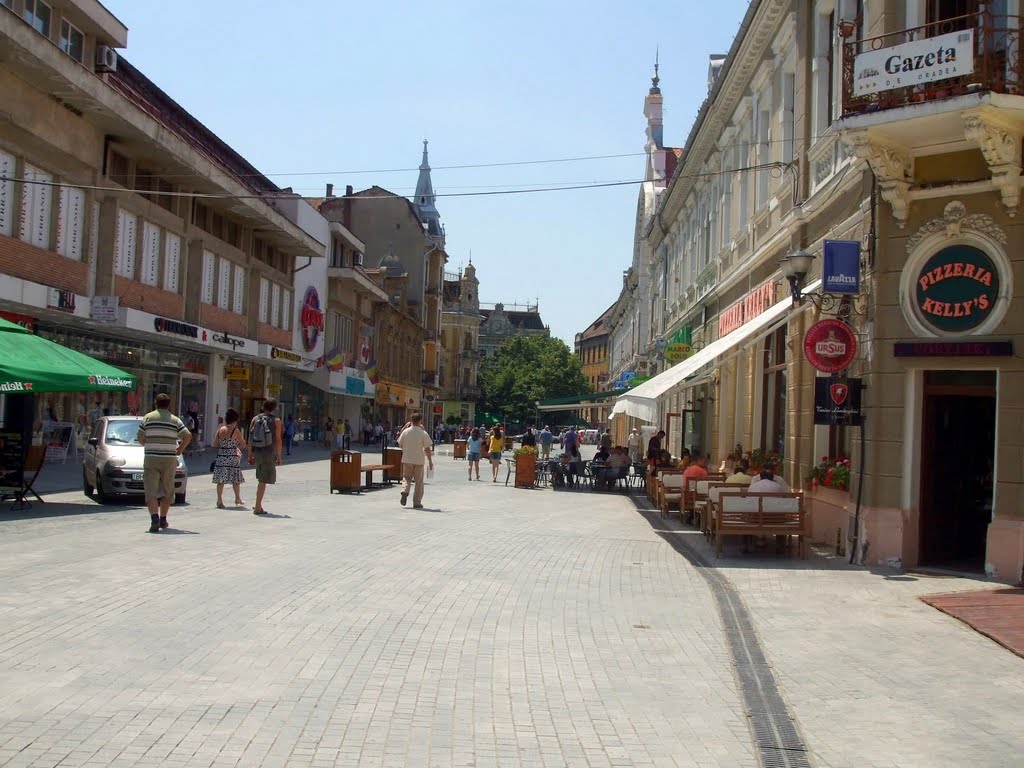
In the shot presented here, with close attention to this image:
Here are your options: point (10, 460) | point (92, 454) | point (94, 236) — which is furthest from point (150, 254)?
point (10, 460)

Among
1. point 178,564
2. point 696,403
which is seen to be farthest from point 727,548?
point 696,403

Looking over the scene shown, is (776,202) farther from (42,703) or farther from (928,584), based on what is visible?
(42,703)

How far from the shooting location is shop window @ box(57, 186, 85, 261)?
24.8m

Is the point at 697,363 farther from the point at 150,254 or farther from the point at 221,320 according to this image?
the point at 221,320

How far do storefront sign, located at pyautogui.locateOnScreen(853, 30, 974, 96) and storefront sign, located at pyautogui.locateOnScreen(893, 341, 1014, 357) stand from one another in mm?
2952

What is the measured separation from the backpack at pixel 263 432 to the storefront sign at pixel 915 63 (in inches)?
396

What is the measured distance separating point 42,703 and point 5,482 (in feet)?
35.0

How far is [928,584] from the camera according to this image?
37.5 ft

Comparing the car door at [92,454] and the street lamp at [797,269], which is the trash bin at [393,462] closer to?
the car door at [92,454]

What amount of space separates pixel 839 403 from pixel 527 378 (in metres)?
95.2

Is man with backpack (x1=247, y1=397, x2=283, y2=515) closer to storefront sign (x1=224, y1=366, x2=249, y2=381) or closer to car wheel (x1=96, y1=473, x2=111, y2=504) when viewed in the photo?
car wheel (x1=96, y1=473, x2=111, y2=504)

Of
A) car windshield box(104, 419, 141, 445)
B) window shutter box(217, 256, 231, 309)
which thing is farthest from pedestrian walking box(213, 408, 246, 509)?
window shutter box(217, 256, 231, 309)

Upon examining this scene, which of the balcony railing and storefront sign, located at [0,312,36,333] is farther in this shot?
storefront sign, located at [0,312,36,333]

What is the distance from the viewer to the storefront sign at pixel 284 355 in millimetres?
42122
